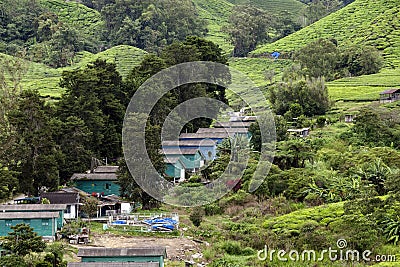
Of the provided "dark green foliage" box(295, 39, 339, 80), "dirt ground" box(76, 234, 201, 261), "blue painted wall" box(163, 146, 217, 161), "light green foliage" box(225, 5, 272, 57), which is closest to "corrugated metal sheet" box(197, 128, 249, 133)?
"blue painted wall" box(163, 146, 217, 161)

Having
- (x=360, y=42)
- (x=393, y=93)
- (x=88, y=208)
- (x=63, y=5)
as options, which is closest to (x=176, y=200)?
(x=88, y=208)

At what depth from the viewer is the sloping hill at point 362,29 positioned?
77.4 m

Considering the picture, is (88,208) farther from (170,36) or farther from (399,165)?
(170,36)

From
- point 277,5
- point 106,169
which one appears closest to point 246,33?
point 277,5

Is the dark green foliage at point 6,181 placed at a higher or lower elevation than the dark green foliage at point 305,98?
lower

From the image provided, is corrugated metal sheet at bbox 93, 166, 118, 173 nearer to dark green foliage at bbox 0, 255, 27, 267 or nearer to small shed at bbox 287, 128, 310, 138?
small shed at bbox 287, 128, 310, 138

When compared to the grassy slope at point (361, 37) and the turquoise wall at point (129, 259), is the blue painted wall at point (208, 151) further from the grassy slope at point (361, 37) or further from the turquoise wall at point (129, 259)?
the turquoise wall at point (129, 259)

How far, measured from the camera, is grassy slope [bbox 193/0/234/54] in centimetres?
10219

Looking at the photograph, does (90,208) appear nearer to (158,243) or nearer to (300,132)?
(158,243)

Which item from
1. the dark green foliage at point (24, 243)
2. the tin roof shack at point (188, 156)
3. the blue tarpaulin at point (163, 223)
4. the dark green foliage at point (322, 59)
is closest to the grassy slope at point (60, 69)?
the dark green foliage at point (322, 59)

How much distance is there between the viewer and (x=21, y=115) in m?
35.5

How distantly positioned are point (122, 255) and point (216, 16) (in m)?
101

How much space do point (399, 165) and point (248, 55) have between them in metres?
56.1

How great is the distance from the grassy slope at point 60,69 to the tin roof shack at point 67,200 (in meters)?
29.3
